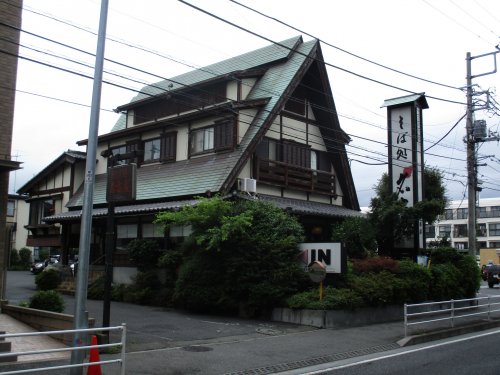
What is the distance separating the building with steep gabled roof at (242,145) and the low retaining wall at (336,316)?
17.6 ft

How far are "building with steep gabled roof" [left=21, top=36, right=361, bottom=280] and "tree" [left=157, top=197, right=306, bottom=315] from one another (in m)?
2.37

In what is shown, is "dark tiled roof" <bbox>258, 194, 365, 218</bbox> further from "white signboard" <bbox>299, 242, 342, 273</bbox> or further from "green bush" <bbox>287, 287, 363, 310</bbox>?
"green bush" <bbox>287, 287, 363, 310</bbox>

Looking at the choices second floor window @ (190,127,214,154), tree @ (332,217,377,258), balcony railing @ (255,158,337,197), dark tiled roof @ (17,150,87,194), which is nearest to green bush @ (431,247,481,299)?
tree @ (332,217,377,258)

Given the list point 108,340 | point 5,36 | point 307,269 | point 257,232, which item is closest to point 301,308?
point 307,269

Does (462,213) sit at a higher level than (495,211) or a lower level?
lower

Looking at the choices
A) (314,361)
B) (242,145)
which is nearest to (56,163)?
(242,145)

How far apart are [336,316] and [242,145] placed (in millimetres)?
8462

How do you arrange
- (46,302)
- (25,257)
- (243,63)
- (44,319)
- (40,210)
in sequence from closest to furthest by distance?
1. (44,319)
2. (46,302)
3. (243,63)
4. (40,210)
5. (25,257)

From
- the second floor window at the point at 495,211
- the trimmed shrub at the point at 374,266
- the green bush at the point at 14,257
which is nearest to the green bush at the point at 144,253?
the trimmed shrub at the point at 374,266

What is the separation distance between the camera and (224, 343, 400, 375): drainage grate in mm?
9062

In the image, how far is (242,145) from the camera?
20172 millimetres

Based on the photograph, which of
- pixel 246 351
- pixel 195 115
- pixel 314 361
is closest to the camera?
pixel 314 361

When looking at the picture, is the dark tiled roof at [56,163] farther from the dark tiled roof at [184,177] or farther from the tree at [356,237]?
the tree at [356,237]

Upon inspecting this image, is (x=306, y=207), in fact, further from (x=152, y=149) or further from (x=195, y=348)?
(x=195, y=348)
